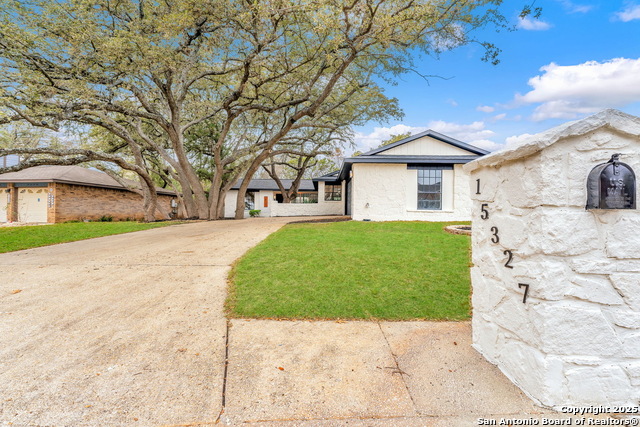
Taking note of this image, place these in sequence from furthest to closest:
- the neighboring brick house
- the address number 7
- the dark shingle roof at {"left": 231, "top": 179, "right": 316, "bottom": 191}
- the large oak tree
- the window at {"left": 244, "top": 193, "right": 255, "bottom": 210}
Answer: the window at {"left": 244, "top": 193, "right": 255, "bottom": 210}, the dark shingle roof at {"left": 231, "top": 179, "right": 316, "bottom": 191}, the neighboring brick house, the large oak tree, the address number 7

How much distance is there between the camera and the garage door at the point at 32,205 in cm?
1692

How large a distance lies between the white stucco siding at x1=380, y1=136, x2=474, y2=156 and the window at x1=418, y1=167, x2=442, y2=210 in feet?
2.46

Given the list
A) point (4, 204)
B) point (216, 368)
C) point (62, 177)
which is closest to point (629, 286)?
point (216, 368)

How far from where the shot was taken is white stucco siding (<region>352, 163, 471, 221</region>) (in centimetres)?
1345

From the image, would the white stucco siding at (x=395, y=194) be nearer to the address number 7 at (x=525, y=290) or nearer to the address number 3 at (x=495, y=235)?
the address number 3 at (x=495, y=235)

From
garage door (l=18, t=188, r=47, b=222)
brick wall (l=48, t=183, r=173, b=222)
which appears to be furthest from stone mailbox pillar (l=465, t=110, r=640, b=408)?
garage door (l=18, t=188, r=47, b=222)

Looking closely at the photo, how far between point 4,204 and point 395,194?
22242mm

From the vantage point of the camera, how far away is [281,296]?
3914mm

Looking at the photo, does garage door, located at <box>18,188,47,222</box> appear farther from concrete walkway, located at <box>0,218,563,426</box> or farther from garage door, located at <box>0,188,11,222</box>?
concrete walkway, located at <box>0,218,563,426</box>

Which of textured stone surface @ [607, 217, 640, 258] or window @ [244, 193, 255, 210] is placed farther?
window @ [244, 193, 255, 210]

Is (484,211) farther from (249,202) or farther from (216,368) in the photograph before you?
(249,202)

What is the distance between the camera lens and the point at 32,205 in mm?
17109

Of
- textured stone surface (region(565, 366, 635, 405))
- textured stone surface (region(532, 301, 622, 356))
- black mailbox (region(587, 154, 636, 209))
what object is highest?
black mailbox (region(587, 154, 636, 209))

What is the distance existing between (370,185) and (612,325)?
11.7m
